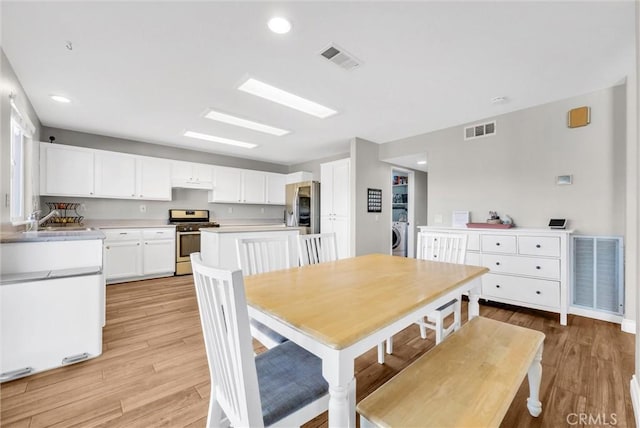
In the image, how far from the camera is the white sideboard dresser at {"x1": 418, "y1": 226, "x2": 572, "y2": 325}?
8.89 feet

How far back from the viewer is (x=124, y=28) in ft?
6.13

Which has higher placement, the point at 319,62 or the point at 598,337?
the point at 319,62

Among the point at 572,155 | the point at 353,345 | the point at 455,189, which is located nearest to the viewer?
the point at 353,345

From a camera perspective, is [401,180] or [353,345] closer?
[353,345]

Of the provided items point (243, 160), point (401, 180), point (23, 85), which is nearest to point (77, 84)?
point (23, 85)

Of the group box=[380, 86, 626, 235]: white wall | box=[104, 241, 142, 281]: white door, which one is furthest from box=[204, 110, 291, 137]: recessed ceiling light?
box=[104, 241, 142, 281]: white door

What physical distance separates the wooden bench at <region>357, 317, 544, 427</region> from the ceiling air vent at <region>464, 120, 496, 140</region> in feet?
9.47

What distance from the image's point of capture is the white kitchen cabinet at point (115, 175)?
4250 millimetres

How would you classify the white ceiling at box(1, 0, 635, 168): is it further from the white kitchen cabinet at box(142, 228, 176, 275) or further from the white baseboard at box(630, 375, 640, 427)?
the white baseboard at box(630, 375, 640, 427)

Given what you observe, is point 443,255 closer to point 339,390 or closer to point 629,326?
point 339,390

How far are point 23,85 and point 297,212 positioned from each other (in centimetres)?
425

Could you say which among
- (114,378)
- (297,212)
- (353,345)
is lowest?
(114,378)

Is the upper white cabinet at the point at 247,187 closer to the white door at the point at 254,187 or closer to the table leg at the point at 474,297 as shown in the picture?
the white door at the point at 254,187

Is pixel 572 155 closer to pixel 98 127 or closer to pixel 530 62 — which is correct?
pixel 530 62
